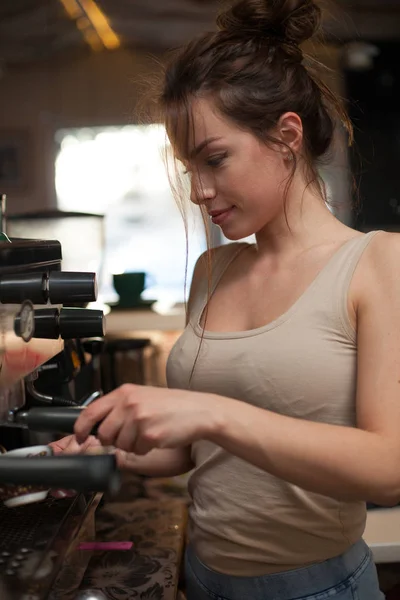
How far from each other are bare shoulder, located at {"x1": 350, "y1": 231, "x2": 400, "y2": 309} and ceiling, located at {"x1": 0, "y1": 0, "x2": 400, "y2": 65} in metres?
2.33

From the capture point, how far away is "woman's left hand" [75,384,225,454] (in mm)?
612

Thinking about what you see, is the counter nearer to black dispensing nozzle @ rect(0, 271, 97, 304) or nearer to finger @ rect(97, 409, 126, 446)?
black dispensing nozzle @ rect(0, 271, 97, 304)

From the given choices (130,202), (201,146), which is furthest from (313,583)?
(130,202)

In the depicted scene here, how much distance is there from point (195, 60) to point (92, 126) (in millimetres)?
2326

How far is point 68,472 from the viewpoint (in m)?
0.55

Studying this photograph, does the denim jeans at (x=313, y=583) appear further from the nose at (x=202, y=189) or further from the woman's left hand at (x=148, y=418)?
the nose at (x=202, y=189)

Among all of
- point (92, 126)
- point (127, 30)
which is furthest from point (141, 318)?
point (127, 30)

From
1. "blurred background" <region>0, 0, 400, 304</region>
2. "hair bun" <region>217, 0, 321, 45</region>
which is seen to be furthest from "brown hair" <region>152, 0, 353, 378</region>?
"blurred background" <region>0, 0, 400, 304</region>

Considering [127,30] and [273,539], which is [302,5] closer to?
[273,539]

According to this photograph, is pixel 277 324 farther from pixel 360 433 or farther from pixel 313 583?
pixel 313 583

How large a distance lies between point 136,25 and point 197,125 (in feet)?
7.64

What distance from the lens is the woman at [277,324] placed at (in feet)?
2.49

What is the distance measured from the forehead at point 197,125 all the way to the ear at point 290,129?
7 centimetres

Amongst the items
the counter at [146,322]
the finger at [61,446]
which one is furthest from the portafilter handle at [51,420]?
the counter at [146,322]
